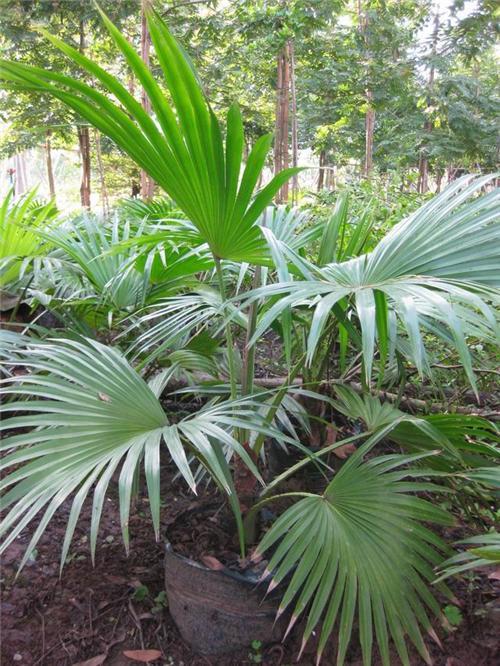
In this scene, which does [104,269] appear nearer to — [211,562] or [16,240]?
[16,240]

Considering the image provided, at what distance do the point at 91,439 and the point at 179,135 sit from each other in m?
0.58

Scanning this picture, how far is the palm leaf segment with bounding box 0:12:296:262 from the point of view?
0.81 m

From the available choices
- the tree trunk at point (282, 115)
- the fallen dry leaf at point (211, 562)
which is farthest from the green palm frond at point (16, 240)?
the tree trunk at point (282, 115)

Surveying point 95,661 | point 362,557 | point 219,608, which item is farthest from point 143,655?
point 362,557

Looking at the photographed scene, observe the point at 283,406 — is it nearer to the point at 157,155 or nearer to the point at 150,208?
the point at 157,155

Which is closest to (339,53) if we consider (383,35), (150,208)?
(383,35)

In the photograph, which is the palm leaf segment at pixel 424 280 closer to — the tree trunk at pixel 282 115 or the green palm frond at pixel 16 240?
the green palm frond at pixel 16 240

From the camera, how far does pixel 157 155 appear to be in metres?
0.94

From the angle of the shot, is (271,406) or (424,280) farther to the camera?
(271,406)

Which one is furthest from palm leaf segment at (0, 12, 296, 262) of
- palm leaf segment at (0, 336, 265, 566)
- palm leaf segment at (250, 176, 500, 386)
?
palm leaf segment at (0, 336, 265, 566)

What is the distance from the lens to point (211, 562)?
3.83ft

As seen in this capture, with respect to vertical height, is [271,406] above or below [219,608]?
above

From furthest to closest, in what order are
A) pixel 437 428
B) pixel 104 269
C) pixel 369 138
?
pixel 369 138, pixel 104 269, pixel 437 428

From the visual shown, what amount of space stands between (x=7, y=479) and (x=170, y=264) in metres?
0.84
